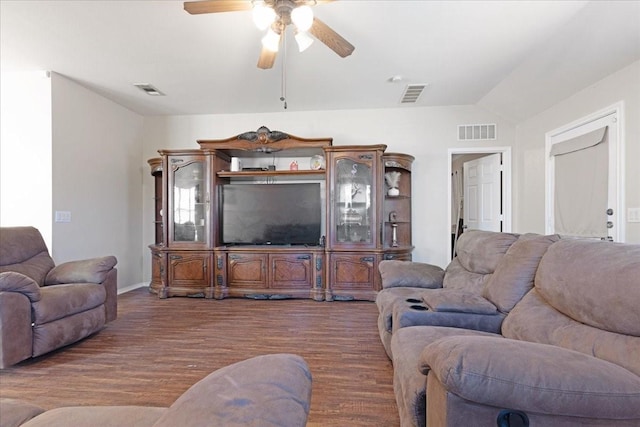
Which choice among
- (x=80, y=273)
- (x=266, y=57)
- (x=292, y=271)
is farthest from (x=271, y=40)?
(x=292, y=271)

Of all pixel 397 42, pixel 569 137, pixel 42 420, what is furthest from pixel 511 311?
pixel 569 137

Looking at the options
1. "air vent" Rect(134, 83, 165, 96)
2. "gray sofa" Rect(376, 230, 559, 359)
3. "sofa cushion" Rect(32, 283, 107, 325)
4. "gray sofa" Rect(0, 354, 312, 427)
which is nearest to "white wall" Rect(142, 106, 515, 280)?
"air vent" Rect(134, 83, 165, 96)

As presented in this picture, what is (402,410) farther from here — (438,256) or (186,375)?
(438,256)

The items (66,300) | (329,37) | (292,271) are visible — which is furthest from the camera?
(292,271)

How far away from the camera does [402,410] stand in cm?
135

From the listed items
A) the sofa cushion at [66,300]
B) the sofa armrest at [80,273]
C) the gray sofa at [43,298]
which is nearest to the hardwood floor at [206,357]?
the gray sofa at [43,298]

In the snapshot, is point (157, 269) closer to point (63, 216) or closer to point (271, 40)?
point (63, 216)

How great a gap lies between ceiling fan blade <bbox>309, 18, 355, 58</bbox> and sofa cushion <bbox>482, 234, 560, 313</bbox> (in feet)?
5.80

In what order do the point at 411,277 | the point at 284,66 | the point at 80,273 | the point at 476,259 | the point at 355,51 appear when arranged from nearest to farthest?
the point at 476,259 → the point at 411,277 → the point at 80,273 → the point at 355,51 → the point at 284,66

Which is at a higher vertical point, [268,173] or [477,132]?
[477,132]

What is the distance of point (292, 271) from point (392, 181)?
1.83 meters

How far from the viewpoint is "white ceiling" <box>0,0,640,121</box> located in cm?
240

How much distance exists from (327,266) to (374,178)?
130cm

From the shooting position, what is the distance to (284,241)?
173 inches
